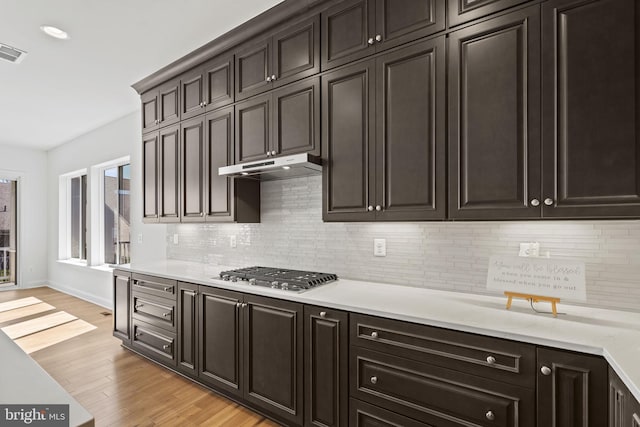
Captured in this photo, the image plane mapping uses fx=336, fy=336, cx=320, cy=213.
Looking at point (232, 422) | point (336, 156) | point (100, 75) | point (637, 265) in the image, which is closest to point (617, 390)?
point (637, 265)

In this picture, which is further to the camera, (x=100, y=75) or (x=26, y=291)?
(x=26, y=291)

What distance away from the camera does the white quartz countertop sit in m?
1.24

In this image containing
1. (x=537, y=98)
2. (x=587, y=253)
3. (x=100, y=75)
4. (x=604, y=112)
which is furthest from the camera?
(x=100, y=75)

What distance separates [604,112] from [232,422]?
8.85 feet

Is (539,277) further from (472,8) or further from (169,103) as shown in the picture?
(169,103)

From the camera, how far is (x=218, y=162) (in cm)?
294

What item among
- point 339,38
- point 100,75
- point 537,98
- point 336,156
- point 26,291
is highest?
point 100,75

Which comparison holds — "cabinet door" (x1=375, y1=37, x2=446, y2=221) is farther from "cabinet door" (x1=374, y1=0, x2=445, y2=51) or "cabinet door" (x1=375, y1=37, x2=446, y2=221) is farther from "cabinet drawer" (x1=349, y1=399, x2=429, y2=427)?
"cabinet drawer" (x1=349, y1=399, x2=429, y2=427)

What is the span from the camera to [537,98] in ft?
5.15

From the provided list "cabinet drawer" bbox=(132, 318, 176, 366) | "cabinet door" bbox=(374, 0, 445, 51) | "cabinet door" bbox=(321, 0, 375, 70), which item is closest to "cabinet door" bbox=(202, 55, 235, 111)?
"cabinet door" bbox=(321, 0, 375, 70)

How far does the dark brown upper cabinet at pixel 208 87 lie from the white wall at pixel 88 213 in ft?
5.49

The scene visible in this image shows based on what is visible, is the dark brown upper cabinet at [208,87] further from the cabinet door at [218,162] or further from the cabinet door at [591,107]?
the cabinet door at [591,107]

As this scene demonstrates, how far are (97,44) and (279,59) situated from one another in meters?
1.66

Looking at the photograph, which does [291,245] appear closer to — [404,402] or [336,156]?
[336,156]
